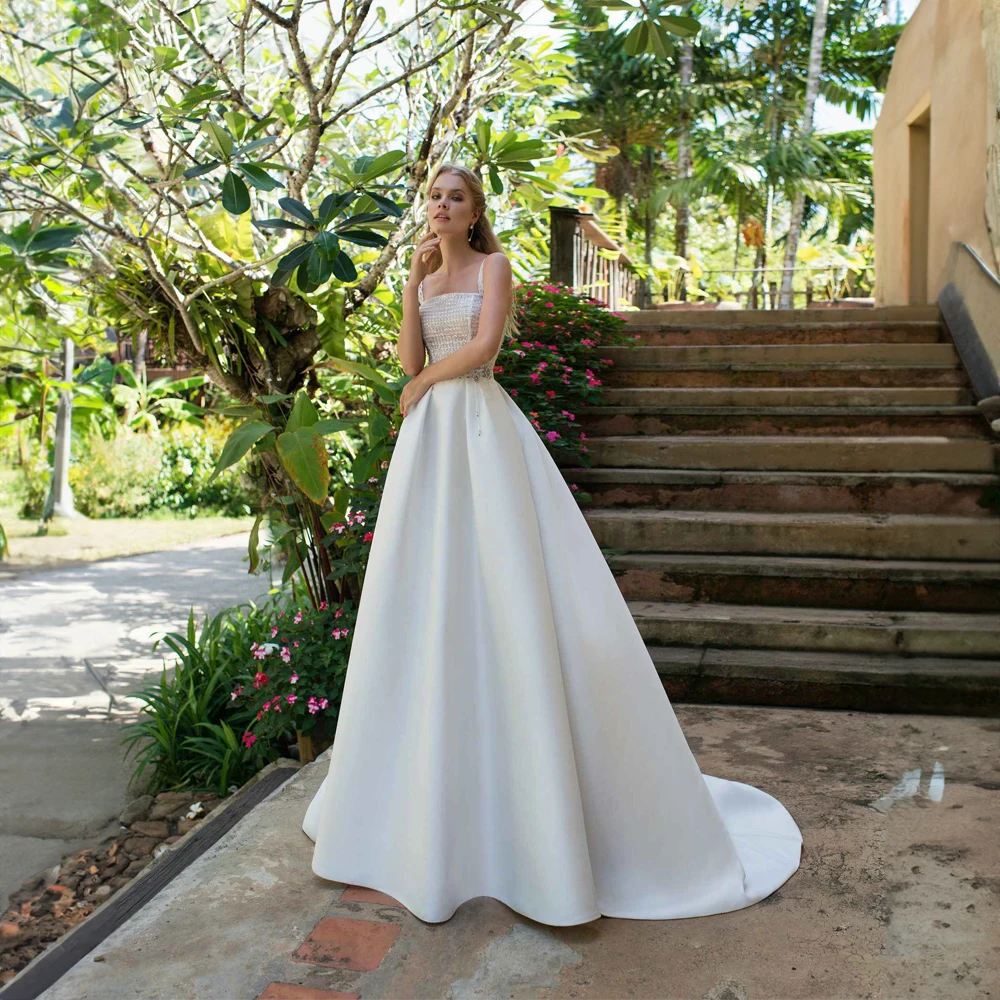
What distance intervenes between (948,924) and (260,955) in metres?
1.46

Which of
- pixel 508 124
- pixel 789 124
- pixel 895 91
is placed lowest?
pixel 508 124

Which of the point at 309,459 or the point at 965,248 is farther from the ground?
the point at 965,248

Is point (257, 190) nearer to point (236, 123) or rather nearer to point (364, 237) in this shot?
point (236, 123)

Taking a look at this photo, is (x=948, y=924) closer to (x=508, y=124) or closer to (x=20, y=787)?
(x=20, y=787)

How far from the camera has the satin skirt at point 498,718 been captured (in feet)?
6.98

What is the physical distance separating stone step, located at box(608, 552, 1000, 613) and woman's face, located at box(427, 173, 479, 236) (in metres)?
2.32

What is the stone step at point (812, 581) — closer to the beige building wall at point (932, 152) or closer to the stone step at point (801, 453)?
the stone step at point (801, 453)

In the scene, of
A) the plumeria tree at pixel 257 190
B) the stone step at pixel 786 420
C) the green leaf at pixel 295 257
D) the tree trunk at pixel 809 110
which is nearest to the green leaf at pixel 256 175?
the plumeria tree at pixel 257 190

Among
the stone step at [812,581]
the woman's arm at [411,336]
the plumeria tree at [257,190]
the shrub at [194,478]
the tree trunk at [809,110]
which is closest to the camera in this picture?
the woman's arm at [411,336]

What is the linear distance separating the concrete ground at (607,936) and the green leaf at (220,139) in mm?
1987

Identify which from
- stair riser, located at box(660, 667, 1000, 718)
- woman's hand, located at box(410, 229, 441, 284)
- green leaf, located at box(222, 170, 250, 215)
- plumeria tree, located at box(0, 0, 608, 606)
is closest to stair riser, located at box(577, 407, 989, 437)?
plumeria tree, located at box(0, 0, 608, 606)

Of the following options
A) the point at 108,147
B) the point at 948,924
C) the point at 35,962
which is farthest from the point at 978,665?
the point at 108,147

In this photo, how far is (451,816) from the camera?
2.14 m

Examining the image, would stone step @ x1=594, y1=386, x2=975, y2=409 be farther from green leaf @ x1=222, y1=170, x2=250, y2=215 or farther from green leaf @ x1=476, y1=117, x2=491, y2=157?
green leaf @ x1=222, y1=170, x2=250, y2=215
